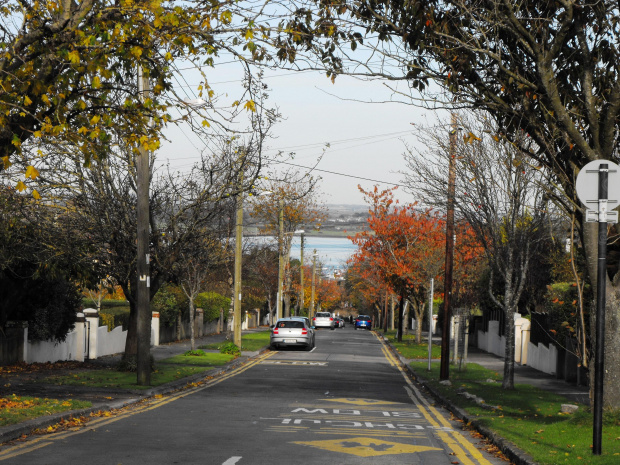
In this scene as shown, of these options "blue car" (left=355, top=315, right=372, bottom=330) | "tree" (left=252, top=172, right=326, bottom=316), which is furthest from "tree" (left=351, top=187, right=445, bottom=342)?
"blue car" (left=355, top=315, right=372, bottom=330)

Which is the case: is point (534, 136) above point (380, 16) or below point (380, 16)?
below

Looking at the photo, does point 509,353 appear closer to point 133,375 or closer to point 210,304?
point 133,375

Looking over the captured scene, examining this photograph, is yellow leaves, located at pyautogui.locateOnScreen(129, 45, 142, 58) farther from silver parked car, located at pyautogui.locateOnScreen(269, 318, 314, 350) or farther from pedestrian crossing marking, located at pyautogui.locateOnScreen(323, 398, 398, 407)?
silver parked car, located at pyautogui.locateOnScreen(269, 318, 314, 350)

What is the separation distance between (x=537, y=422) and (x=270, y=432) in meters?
4.61

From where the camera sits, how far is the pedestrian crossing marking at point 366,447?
10.7 m

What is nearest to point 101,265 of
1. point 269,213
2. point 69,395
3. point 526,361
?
point 69,395

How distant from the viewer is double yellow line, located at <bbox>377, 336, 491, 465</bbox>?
1063 cm

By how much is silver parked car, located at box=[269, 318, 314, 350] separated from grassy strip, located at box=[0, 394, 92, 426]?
2365 centimetres

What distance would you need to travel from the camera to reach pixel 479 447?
11.7 m

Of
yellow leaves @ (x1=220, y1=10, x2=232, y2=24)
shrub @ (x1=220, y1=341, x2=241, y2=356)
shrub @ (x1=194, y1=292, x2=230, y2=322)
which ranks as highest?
yellow leaves @ (x1=220, y1=10, x2=232, y2=24)

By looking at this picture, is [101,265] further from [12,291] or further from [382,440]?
[382,440]

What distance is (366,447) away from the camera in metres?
11.2

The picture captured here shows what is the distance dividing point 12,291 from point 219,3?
14.2 metres

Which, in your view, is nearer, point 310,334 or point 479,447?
point 479,447
